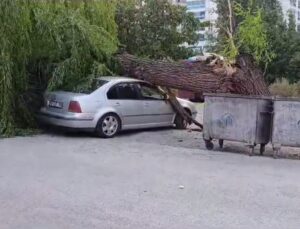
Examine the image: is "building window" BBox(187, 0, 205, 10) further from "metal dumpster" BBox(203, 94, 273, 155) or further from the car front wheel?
"metal dumpster" BBox(203, 94, 273, 155)

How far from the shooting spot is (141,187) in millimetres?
7473

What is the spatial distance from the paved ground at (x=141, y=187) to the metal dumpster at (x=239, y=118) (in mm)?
426

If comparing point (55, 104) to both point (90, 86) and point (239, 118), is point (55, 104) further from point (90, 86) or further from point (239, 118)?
point (239, 118)

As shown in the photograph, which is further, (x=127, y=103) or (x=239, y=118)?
(x=127, y=103)

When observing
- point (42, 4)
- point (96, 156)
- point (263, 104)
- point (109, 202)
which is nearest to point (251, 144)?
point (263, 104)

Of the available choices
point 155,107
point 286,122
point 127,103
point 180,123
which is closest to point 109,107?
point 127,103

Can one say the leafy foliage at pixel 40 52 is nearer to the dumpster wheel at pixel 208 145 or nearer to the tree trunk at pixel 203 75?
the tree trunk at pixel 203 75

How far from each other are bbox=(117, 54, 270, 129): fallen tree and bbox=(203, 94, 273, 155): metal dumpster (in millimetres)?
1646

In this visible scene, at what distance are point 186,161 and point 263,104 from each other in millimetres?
2107

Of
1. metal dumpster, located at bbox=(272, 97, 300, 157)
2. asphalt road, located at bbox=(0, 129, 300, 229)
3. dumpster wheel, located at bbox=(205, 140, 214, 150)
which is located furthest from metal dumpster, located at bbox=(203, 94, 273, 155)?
asphalt road, located at bbox=(0, 129, 300, 229)

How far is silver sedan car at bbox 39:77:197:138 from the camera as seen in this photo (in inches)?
476

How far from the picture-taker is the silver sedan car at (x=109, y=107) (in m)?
12.1

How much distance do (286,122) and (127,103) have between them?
419 cm

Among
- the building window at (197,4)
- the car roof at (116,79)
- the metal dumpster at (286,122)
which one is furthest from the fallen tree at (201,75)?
the building window at (197,4)
